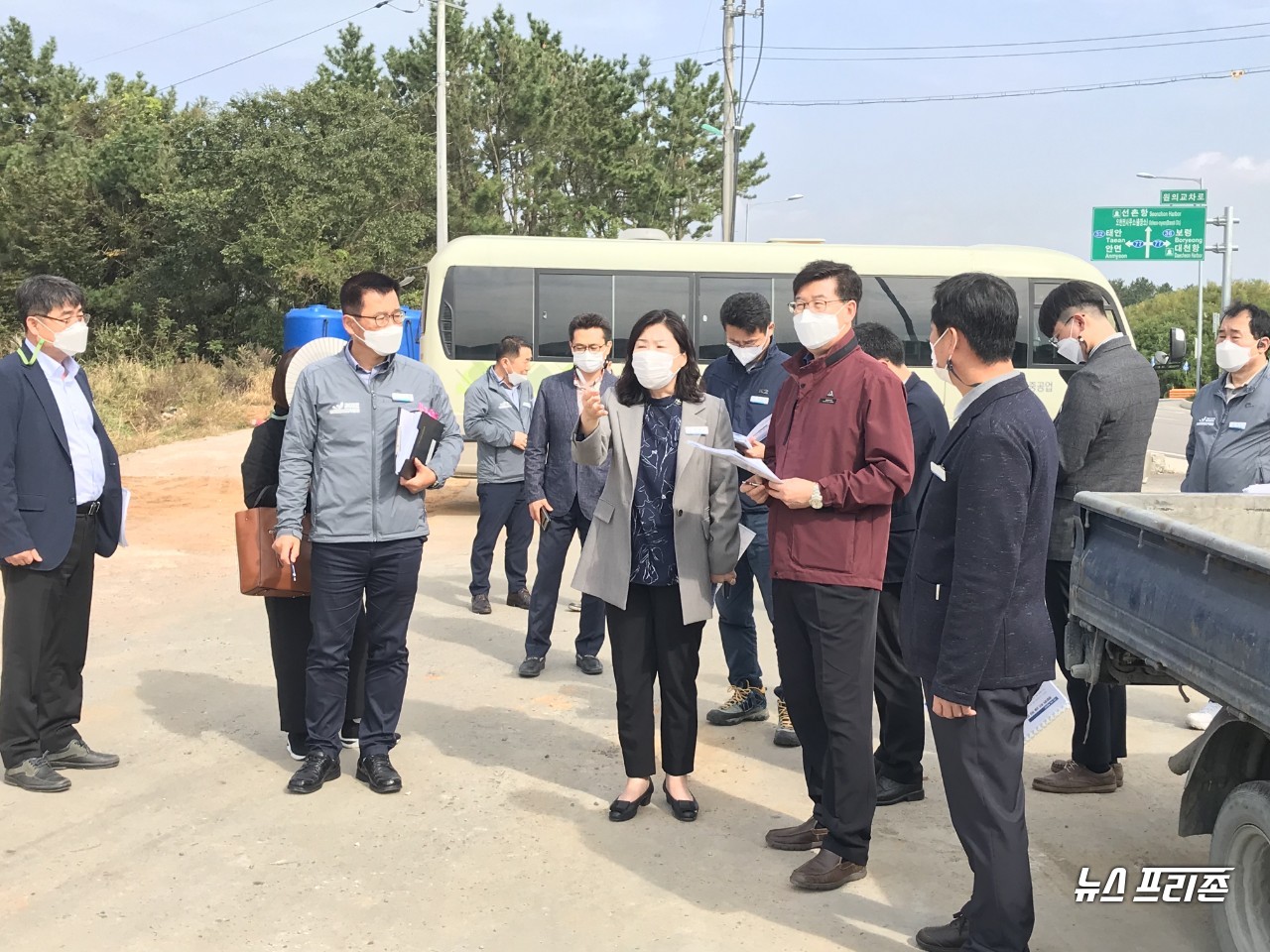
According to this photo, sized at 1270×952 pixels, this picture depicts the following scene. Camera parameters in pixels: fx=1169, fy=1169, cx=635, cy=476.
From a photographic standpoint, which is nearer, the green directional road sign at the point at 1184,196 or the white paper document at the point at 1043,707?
the white paper document at the point at 1043,707

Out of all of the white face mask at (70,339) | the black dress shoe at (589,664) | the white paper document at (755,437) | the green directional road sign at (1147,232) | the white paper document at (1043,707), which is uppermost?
the green directional road sign at (1147,232)

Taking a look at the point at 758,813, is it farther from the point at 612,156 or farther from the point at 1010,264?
the point at 612,156

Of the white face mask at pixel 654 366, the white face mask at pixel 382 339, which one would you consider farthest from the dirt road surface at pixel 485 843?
the white face mask at pixel 382 339

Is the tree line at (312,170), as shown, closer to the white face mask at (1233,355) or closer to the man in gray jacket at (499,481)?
the man in gray jacket at (499,481)

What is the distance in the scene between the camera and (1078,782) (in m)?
4.60

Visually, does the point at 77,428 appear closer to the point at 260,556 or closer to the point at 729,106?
the point at 260,556

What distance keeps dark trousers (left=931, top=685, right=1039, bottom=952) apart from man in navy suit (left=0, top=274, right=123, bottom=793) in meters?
3.48

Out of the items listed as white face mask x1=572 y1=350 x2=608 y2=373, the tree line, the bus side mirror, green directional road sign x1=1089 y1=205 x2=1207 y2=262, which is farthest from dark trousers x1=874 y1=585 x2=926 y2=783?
green directional road sign x1=1089 y1=205 x2=1207 y2=262

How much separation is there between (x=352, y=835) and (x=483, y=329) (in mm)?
10219

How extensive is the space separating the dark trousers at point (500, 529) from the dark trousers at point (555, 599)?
1339 mm

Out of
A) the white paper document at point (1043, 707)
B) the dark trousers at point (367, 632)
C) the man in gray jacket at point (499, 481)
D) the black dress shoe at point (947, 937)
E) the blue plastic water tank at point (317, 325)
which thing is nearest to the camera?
the white paper document at point (1043, 707)

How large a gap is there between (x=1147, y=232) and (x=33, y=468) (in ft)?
105

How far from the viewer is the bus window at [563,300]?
14031mm

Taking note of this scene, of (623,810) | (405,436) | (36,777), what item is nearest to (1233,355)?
(623,810)
